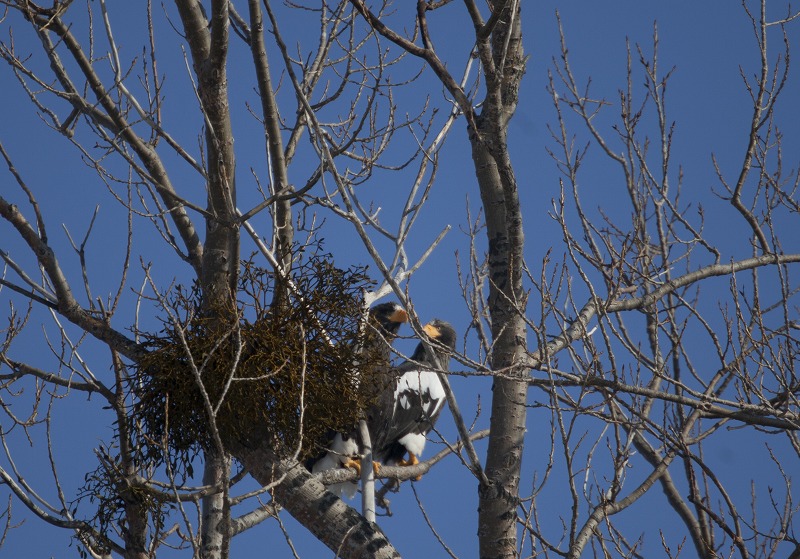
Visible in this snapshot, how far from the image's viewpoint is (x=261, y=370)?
3.22m

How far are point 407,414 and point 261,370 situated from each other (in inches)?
110

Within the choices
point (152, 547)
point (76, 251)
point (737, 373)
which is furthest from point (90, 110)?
point (737, 373)

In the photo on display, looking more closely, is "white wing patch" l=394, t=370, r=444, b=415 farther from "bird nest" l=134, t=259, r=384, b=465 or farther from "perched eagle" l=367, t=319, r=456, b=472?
"bird nest" l=134, t=259, r=384, b=465

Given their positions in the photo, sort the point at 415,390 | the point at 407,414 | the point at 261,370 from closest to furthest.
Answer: the point at 261,370 → the point at 407,414 → the point at 415,390

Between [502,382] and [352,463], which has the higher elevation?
[352,463]

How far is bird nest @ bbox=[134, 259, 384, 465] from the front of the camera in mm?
3195

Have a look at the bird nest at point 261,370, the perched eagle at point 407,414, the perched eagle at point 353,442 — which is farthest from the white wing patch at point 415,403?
the bird nest at point 261,370

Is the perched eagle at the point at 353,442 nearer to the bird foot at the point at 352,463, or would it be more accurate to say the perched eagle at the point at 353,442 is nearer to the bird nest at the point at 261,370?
the bird foot at the point at 352,463

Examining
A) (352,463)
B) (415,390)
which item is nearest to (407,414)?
(415,390)

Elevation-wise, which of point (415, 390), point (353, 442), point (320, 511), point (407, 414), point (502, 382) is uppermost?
point (415, 390)

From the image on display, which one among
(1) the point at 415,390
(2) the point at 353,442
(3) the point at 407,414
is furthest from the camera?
(1) the point at 415,390

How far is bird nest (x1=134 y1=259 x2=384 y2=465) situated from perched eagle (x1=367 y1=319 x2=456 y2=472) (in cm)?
202

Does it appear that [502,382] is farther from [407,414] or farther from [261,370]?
[407,414]

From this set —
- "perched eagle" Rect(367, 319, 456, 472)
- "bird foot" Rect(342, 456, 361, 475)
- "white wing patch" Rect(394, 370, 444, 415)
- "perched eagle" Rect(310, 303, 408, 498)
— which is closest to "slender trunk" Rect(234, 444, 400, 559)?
"perched eagle" Rect(310, 303, 408, 498)
